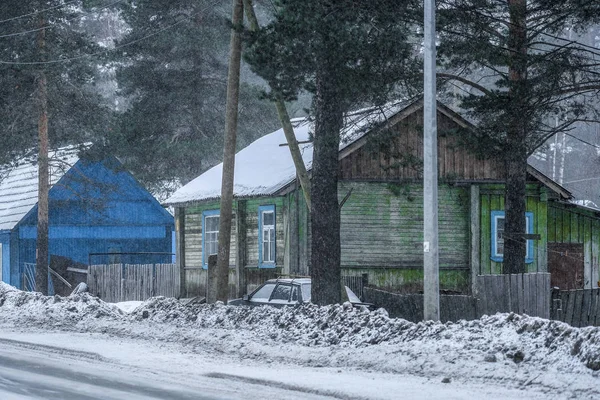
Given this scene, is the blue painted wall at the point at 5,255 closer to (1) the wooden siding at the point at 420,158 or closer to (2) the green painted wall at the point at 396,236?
(2) the green painted wall at the point at 396,236

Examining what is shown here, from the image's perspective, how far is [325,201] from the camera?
22.8m

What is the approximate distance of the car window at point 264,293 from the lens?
24.6 metres

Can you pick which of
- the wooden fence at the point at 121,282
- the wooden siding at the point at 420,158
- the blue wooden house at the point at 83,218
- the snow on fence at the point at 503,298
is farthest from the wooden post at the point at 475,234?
the blue wooden house at the point at 83,218

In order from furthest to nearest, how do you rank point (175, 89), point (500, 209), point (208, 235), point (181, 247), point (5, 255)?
point (175, 89), point (5, 255), point (181, 247), point (208, 235), point (500, 209)

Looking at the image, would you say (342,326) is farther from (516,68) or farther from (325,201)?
(516,68)

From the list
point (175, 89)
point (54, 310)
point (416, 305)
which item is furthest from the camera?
point (175, 89)

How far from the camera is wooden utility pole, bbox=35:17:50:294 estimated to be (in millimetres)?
35750

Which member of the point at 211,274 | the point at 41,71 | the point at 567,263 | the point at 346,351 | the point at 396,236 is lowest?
the point at 346,351

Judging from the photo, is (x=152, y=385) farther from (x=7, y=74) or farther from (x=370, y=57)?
(x=7, y=74)

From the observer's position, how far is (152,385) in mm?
14320

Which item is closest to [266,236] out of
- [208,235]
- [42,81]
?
[208,235]

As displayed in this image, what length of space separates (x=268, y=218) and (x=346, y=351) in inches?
639

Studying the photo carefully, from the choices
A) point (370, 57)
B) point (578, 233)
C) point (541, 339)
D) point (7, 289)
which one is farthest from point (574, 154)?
point (541, 339)

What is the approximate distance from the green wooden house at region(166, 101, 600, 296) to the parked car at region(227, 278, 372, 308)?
19.2 feet
